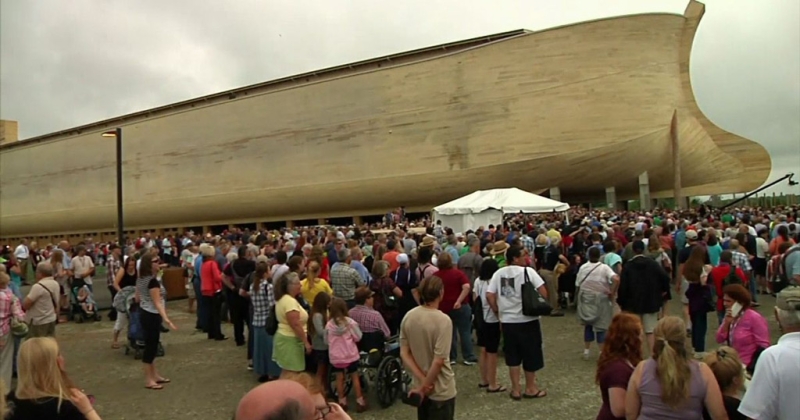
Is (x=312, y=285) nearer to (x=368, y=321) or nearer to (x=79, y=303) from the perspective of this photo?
(x=368, y=321)

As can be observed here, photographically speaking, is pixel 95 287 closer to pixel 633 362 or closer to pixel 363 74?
pixel 633 362

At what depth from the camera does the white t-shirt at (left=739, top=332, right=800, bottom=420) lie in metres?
2.86

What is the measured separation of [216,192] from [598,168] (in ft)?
81.3

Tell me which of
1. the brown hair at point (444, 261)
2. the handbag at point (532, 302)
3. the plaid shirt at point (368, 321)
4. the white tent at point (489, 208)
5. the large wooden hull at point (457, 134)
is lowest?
the plaid shirt at point (368, 321)

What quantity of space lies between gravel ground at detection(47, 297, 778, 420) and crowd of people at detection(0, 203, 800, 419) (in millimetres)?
253

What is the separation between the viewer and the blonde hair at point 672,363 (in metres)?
3.13

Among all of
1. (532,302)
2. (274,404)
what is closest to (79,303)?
(532,302)

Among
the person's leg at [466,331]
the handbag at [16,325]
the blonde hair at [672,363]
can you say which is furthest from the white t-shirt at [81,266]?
the blonde hair at [672,363]

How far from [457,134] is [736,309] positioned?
2921 centimetres

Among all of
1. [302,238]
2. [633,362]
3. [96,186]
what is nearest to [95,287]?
[302,238]

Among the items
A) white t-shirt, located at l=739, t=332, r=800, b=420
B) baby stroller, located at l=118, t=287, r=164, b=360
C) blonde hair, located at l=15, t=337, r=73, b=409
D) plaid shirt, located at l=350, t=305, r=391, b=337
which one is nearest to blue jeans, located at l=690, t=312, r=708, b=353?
plaid shirt, located at l=350, t=305, r=391, b=337

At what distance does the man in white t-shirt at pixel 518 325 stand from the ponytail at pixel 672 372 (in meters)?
3.14

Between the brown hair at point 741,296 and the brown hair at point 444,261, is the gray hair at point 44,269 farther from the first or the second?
the brown hair at point 741,296

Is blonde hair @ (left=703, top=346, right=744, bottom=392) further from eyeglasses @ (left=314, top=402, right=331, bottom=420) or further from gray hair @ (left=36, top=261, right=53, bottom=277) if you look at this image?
gray hair @ (left=36, top=261, right=53, bottom=277)
